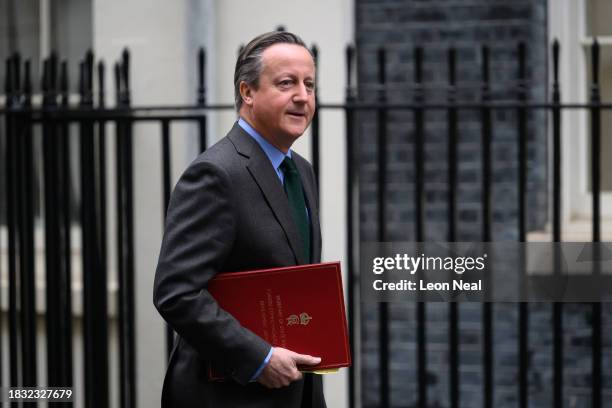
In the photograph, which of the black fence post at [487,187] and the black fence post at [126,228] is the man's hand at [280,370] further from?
the black fence post at [126,228]

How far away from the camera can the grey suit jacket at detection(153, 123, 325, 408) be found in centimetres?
241

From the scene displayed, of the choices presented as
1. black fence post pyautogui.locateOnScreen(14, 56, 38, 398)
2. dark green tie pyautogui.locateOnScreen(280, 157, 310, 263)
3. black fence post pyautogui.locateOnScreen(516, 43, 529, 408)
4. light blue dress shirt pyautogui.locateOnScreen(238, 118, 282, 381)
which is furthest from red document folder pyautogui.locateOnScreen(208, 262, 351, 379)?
black fence post pyautogui.locateOnScreen(14, 56, 38, 398)

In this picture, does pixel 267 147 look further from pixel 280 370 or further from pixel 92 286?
pixel 92 286

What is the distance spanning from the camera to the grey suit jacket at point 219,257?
94.7 inches

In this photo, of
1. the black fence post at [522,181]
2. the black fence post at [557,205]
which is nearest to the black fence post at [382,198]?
the black fence post at [522,181]

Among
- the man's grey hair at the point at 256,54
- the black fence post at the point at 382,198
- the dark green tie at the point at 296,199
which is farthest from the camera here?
the black fence post at the point at 382,198

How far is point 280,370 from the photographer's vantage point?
8.05 feet

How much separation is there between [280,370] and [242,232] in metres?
0.34

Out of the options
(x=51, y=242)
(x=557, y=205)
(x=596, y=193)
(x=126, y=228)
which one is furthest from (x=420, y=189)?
(x=51, y=242)

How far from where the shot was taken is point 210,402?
8.39 ft

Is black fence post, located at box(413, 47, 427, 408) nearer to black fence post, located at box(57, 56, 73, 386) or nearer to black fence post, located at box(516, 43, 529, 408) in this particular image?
black fence post, located at box(516, 43, 529, 408)

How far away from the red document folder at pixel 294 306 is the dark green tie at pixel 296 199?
16 cm

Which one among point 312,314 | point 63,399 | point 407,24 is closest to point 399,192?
point 407,24

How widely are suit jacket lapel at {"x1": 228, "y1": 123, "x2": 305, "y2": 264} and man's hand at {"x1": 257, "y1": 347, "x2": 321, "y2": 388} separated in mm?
242
